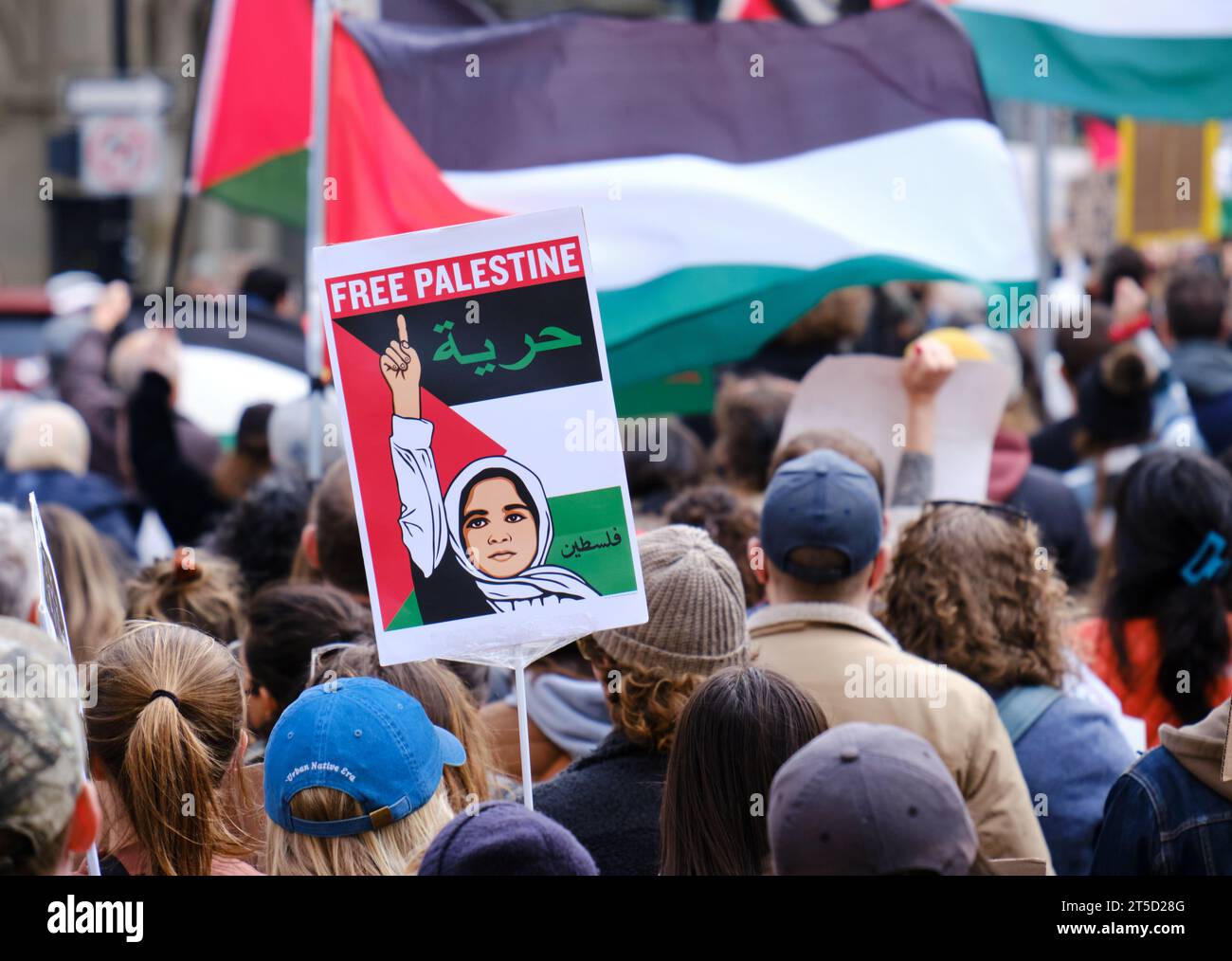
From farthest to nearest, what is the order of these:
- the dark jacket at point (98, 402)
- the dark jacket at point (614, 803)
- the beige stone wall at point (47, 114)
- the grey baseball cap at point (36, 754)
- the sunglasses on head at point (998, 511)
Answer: the beige stone wall at point (47, 114), the dark jacket at point (98, 402), the sunglasses on head at point (998, 511), the dark jacket at point (614, 803), the grey baseball cap at point (36, 754)

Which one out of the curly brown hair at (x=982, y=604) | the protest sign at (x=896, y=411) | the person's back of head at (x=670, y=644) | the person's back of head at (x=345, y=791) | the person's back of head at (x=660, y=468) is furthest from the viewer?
the person's back of head at (x=660, y=468)

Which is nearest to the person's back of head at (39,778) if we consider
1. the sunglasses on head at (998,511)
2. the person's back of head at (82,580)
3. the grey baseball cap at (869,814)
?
the grey baseball cap at (869,814)

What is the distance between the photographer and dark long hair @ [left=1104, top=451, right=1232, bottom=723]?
149 inches

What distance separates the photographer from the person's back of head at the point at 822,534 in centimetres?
325

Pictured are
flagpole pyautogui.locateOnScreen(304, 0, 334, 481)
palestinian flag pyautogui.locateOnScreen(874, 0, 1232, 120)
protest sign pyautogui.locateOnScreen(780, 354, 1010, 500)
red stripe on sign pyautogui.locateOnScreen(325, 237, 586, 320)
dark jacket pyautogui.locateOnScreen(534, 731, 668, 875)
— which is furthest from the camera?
palestinian flag pyautogui.locateOnScreen(874, 0, 1232, 120)

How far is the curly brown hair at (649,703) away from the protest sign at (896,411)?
1.75 m

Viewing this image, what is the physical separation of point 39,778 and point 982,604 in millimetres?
2167

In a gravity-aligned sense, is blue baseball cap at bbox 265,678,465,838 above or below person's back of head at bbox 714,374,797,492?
below

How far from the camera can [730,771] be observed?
8.20 feet

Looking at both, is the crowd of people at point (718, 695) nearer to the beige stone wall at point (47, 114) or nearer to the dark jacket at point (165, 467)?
the dark jacket at point (165, 467)

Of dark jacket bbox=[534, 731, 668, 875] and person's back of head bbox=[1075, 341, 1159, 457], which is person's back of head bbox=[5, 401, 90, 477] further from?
person's back of head bbox=[1075, 341, 1159, 457]

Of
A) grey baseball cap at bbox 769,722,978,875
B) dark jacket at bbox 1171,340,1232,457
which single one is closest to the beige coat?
grey baseball cap at bbox 769,722,978,875

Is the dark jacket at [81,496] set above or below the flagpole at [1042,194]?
below

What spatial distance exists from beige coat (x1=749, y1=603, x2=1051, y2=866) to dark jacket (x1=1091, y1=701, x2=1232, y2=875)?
0.43 metres
